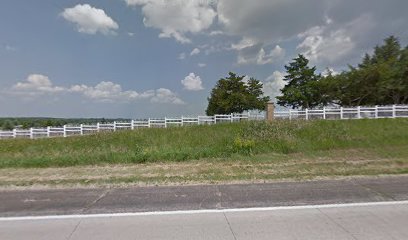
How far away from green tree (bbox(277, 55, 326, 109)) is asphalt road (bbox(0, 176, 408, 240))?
144ft

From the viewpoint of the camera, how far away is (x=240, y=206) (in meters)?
5.92

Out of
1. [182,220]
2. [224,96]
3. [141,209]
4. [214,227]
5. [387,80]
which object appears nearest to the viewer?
[214,227]

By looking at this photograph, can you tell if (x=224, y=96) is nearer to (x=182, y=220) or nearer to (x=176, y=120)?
(x=176, y=120)

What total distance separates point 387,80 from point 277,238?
39939 mm

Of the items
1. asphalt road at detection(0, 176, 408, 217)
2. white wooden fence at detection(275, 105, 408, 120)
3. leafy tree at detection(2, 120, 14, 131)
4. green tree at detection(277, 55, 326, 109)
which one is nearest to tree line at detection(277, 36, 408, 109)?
green tree at detection(277, 55, 326, 109)

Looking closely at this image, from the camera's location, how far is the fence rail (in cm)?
2559

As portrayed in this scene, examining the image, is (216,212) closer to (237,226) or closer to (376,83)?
(237,226)

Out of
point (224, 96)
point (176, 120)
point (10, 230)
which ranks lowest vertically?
point (10, 230)

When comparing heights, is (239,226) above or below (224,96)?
below

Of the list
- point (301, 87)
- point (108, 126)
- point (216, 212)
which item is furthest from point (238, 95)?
point (216, 212)

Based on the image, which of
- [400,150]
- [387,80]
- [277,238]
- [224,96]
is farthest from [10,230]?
[224,96]

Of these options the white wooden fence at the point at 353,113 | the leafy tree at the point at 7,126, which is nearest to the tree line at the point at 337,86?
the white wooden fence at the point at 353,113

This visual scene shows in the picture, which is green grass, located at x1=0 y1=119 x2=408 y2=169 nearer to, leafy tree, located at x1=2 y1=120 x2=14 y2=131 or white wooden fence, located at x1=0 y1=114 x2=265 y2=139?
white wooden fence, located at x1=0 y1=114 x2=265 y2=139

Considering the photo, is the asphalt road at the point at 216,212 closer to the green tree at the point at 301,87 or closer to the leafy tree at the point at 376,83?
the leafy tree at the point at 376,83
